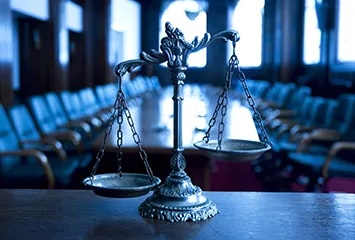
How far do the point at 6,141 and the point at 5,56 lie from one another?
5.21 ft

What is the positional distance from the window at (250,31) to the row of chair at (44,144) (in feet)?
30.0

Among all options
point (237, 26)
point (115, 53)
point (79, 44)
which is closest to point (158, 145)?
point (79, 44)

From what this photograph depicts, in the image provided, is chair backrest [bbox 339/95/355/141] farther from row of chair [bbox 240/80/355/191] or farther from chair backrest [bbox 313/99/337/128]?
chair backrest [bbox 313/99/337/128]

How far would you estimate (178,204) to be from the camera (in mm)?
1140

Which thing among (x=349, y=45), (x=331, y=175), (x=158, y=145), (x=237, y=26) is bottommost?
(x=331, y=175)

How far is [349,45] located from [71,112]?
3.47 m

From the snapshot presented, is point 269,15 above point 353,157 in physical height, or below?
above

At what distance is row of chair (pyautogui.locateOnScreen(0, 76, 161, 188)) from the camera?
316 centimetres

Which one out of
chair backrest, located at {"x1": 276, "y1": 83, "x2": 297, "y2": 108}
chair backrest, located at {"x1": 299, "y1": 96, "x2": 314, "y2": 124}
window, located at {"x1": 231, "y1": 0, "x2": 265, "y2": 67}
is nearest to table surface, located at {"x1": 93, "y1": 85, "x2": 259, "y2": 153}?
chair backrest, located at {"x1": 299, "y1": 96, "x2": 314, "y2": 124}

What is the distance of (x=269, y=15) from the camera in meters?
12.5

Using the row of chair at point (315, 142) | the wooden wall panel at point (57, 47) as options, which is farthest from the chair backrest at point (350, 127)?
the wooden wall panel at point (57, 47)

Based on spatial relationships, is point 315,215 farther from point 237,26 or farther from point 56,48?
point 237,26

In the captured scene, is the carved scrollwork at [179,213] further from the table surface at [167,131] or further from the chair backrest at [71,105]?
the chair backrest at [71,105]

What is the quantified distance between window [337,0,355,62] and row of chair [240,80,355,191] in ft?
2.74
